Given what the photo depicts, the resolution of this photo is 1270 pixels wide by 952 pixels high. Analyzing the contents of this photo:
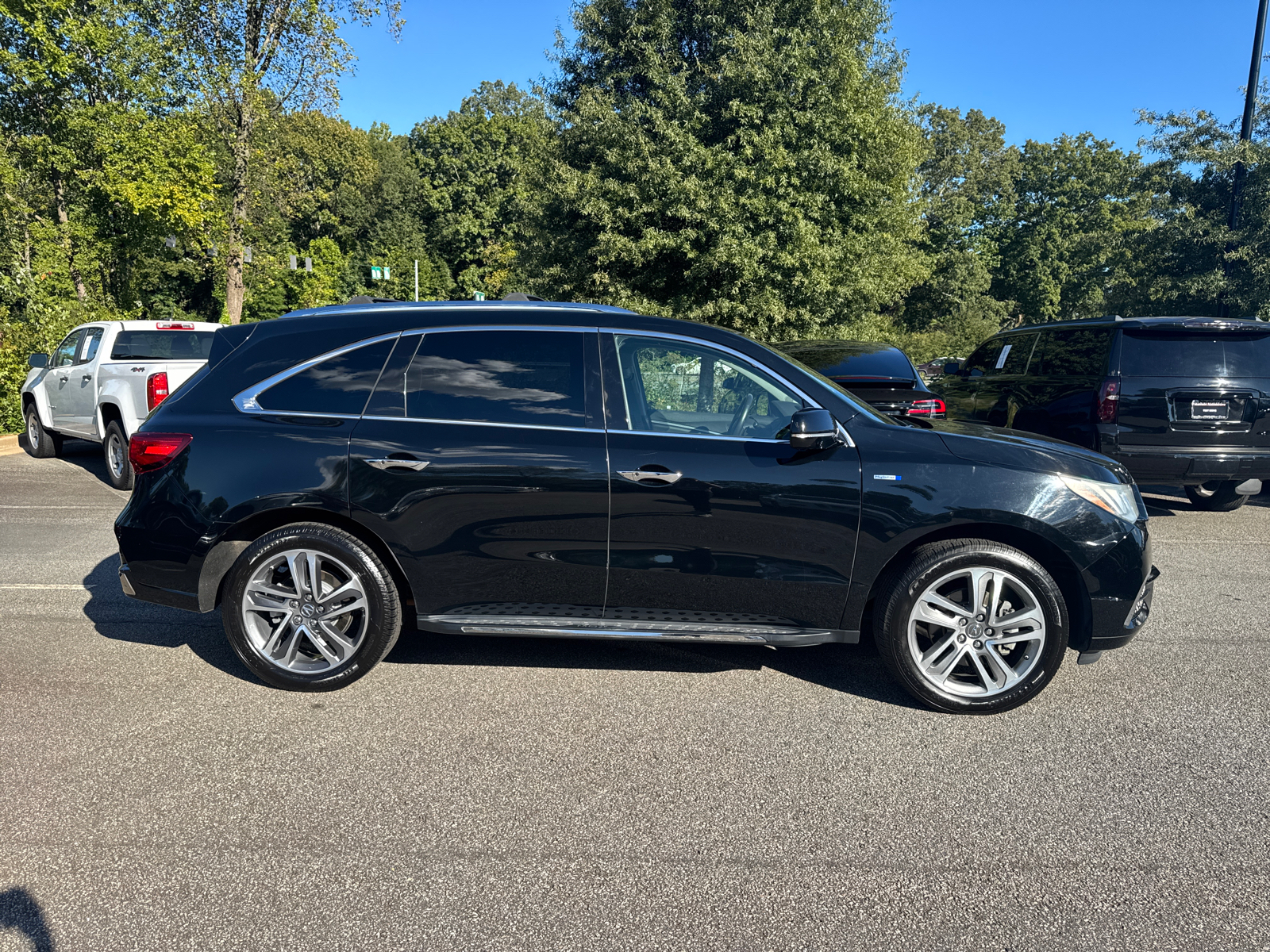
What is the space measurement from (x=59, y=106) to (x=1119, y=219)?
60704mm

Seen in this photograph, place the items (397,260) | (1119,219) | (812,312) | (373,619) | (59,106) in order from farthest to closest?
1. (397,260)
2. (1119,219)
3. (59,106)
4. (812,312)
5. (373,619)

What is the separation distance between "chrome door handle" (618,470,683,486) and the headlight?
5.85ft

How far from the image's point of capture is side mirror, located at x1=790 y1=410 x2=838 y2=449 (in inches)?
157

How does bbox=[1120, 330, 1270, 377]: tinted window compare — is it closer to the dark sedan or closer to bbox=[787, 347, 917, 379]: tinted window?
the dark sedan

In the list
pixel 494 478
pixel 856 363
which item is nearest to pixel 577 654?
pixel 494 478

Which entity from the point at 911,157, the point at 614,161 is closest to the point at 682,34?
the point at 614,161

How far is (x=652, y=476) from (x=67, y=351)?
1082 centimetres

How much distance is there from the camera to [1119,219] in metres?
59.2

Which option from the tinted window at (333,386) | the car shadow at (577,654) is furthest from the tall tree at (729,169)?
the tinted window at (333,386)

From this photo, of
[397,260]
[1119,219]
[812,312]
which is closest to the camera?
[812,312]

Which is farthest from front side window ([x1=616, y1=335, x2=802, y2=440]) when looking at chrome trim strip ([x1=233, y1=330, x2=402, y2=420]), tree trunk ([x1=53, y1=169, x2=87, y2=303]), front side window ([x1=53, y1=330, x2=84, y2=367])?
tree trunk ([x1=53, y1=169, x2=87, y2=303])

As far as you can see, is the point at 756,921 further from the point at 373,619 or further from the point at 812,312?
the point at 812,312

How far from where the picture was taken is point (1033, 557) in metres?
4.18

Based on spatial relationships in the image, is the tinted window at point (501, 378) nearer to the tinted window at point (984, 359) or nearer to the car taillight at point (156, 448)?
the car taillight at point (156, 448)
